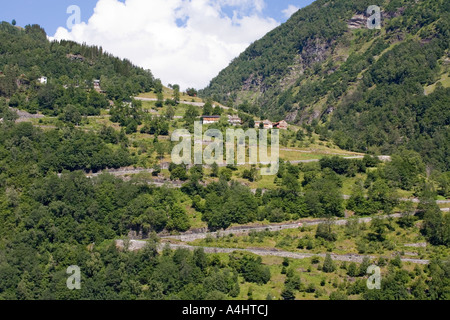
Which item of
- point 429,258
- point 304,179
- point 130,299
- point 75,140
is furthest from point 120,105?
point 429,258

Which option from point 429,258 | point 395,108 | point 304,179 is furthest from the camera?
point 395,108

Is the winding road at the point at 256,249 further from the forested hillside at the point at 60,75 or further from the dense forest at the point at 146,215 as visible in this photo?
the forested hillside at the point at 60,75

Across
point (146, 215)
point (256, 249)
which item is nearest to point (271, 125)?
point (146, 215)

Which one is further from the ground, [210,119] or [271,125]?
[210,119]

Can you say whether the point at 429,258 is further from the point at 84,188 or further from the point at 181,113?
the point at 181,113

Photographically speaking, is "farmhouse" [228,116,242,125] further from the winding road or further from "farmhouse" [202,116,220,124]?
the winding road

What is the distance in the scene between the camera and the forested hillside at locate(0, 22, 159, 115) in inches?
4744

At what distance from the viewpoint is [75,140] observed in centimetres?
9938

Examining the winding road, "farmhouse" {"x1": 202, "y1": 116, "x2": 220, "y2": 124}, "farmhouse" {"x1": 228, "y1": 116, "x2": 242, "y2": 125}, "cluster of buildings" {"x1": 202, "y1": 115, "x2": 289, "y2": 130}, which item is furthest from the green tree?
"farmhouse" {"x1": 228, "y1": 116, "x2": 242, "y2": 125}

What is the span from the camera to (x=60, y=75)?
139 meters

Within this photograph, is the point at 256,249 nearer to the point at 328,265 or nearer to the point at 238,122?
the point at 328,265

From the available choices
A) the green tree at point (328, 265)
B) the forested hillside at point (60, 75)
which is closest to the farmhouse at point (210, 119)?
the forested hillside at point (60, 75)

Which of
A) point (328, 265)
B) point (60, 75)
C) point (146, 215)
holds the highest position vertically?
point (60, 75)
